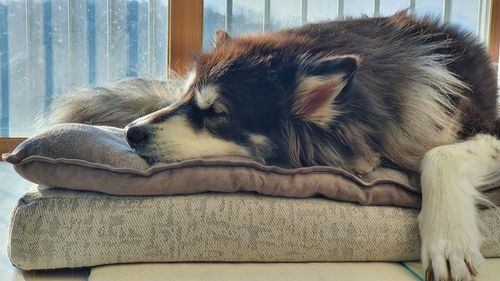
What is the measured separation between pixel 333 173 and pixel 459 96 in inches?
22.4

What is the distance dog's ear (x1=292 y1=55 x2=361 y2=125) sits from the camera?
1448 millimetres

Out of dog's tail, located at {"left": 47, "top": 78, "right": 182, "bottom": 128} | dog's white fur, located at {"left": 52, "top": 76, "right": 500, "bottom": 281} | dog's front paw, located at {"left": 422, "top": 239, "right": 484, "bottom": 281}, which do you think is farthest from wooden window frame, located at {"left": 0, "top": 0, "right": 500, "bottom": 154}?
dog's front paw, located at {"left": 422, "top": 239, "right": 484, "bottom": 281}

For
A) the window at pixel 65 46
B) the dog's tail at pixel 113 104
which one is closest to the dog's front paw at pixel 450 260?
the dog's tail at pixel 113 104

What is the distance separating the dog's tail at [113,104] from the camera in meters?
2.04

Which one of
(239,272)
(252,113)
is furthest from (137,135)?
(239,272)

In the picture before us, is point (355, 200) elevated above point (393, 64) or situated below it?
below

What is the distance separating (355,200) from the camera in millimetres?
1368

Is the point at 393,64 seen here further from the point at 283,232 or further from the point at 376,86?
the point at 283,232

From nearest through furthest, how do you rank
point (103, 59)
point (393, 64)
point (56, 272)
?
point (56, 272)
point (393, 64)
point (103, 59)

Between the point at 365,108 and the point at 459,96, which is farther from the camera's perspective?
the point at 459,96

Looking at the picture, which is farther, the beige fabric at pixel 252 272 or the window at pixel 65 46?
the window at pixel 65 46

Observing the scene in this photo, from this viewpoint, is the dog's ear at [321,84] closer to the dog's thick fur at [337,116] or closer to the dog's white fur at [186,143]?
the dog's thick fur at [337,116]

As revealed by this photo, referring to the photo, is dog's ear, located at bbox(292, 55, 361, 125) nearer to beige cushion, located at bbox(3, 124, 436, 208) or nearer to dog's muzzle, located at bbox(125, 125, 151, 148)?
beige cushion, located at bbox(3, 124, 436, 208)

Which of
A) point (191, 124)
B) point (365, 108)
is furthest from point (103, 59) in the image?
point (365, 108)
